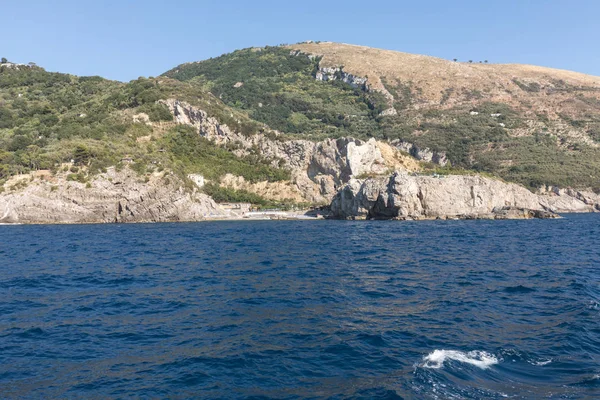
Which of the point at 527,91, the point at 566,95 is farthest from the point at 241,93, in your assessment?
the point at 566,95

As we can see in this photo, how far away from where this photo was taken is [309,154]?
4227 inches

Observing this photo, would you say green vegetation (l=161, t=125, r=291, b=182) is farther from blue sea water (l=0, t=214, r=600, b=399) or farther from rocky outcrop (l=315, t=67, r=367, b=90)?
rocky outcrop (l=315, t=67, r=367, b=90)

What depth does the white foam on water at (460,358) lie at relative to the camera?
36.0 feet

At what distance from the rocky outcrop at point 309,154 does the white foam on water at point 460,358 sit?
88.1 m

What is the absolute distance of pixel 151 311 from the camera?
1609cm

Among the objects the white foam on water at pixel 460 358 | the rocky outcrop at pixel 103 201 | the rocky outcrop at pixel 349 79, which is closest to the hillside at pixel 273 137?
the rocky outcrop at pixel 103 201

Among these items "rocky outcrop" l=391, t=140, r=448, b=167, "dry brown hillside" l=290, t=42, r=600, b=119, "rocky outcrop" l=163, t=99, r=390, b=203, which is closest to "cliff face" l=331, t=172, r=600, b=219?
"rocky outcrop" l=163, t=99, r=390, b=203

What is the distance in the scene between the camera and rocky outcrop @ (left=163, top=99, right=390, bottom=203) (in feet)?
333

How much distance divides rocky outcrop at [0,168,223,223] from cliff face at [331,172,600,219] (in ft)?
91.7

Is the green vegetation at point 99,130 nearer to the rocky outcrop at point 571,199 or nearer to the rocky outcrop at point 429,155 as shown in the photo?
the rocky outcrop at point 429,155

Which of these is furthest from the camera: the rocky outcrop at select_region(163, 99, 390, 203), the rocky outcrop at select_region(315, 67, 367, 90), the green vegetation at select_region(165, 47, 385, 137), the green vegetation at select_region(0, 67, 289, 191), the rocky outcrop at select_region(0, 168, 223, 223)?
the rocky outcrop at select_region(315, 67, 367, 90)

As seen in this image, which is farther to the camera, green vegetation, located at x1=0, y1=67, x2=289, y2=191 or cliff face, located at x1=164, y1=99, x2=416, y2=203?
cliff face, located at x1=164, y1=99, x2=416, y2=203

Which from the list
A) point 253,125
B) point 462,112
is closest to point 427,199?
point 253,125

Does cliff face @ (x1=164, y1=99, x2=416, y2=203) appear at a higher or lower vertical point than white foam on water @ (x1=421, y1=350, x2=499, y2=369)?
higher
